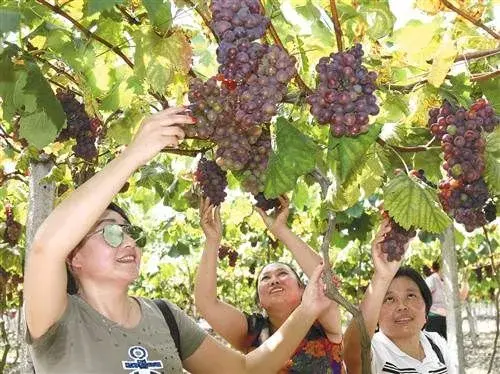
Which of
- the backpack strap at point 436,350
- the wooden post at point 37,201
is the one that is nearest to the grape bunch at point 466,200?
the backpack strap at point 436,350

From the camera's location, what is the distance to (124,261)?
2.29 meters

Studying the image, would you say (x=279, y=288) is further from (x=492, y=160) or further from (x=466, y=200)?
(x=492, y=160)

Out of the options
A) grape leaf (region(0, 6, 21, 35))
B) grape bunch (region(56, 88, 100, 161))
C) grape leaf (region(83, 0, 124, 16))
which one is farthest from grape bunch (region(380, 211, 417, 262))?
grape leaf (region(0, 6, 21, 35))

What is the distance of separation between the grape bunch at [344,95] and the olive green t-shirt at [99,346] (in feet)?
3.30

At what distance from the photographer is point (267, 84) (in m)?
1.73

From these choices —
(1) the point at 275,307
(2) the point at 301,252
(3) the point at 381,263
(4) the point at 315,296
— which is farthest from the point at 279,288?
(4) the point at 315,296

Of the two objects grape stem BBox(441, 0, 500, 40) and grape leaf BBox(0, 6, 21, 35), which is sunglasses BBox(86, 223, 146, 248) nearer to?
grape leaf BBox(0, 6, 21, 35)

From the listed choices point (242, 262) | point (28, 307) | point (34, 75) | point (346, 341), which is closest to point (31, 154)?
point (34, 75)

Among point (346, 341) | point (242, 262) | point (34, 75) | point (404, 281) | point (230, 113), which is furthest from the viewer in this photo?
point (242, 262)

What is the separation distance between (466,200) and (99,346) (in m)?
1.35

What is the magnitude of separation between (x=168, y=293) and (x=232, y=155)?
68.7 ft

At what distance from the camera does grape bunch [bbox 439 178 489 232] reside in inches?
90.3

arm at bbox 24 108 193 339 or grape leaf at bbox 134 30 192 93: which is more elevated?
grape leaf at bbox 134 30 192 93

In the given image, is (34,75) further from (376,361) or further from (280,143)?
(376,361)
